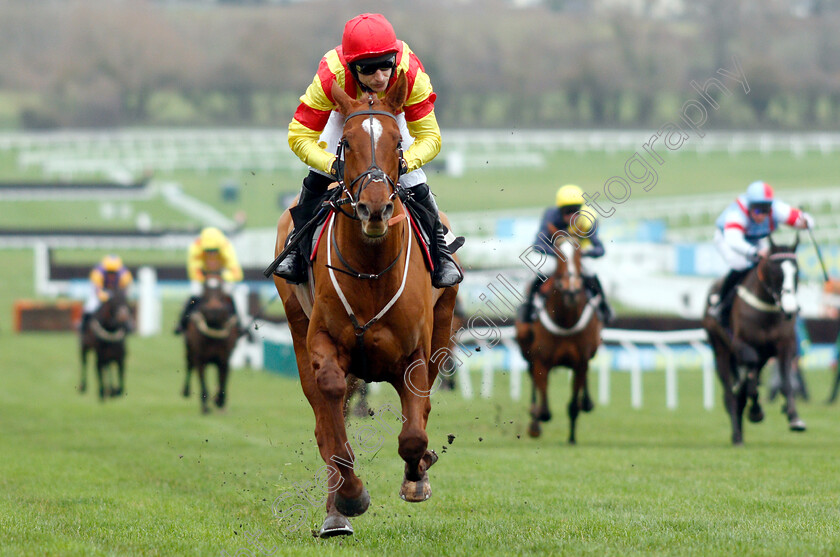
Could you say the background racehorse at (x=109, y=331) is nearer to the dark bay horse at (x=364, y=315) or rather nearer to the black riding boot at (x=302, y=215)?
the black riding boot at (x=302, y=215)

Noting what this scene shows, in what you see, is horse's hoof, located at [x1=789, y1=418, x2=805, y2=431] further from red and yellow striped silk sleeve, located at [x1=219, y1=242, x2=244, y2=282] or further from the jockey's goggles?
red and yellow striped silk sleeve, located at [x1=219, y1=242, x2=244, y2=282]

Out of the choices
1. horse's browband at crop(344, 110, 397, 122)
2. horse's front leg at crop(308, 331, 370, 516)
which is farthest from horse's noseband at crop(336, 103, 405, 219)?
horse's front leg at crop(308, 331, 370, 516)

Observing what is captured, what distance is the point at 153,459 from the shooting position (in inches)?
342

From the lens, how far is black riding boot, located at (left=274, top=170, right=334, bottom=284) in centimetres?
566

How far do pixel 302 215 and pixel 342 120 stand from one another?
0.69 metres

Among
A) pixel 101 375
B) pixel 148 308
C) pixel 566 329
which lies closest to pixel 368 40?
pixel 566 329

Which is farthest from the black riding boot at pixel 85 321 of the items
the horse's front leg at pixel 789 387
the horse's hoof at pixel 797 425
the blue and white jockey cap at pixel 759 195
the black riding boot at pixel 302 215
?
the black riding boot at pixel 302 215

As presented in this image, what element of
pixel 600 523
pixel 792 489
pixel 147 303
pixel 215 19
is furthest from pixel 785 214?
pixel 215 19

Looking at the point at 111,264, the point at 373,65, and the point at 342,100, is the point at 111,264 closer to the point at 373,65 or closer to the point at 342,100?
the point at 373,65

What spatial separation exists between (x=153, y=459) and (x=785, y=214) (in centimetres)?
525

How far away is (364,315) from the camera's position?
511cm

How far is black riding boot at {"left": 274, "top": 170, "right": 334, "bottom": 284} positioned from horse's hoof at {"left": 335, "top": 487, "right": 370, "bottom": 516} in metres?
1.10

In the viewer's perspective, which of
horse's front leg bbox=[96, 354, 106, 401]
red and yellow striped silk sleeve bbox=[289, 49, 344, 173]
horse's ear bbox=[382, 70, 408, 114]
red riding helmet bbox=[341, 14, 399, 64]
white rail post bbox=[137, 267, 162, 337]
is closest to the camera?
horse's ear bbox=[382, 70, 408, 114]

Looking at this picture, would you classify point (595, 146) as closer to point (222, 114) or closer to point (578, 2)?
point (222, 114)
